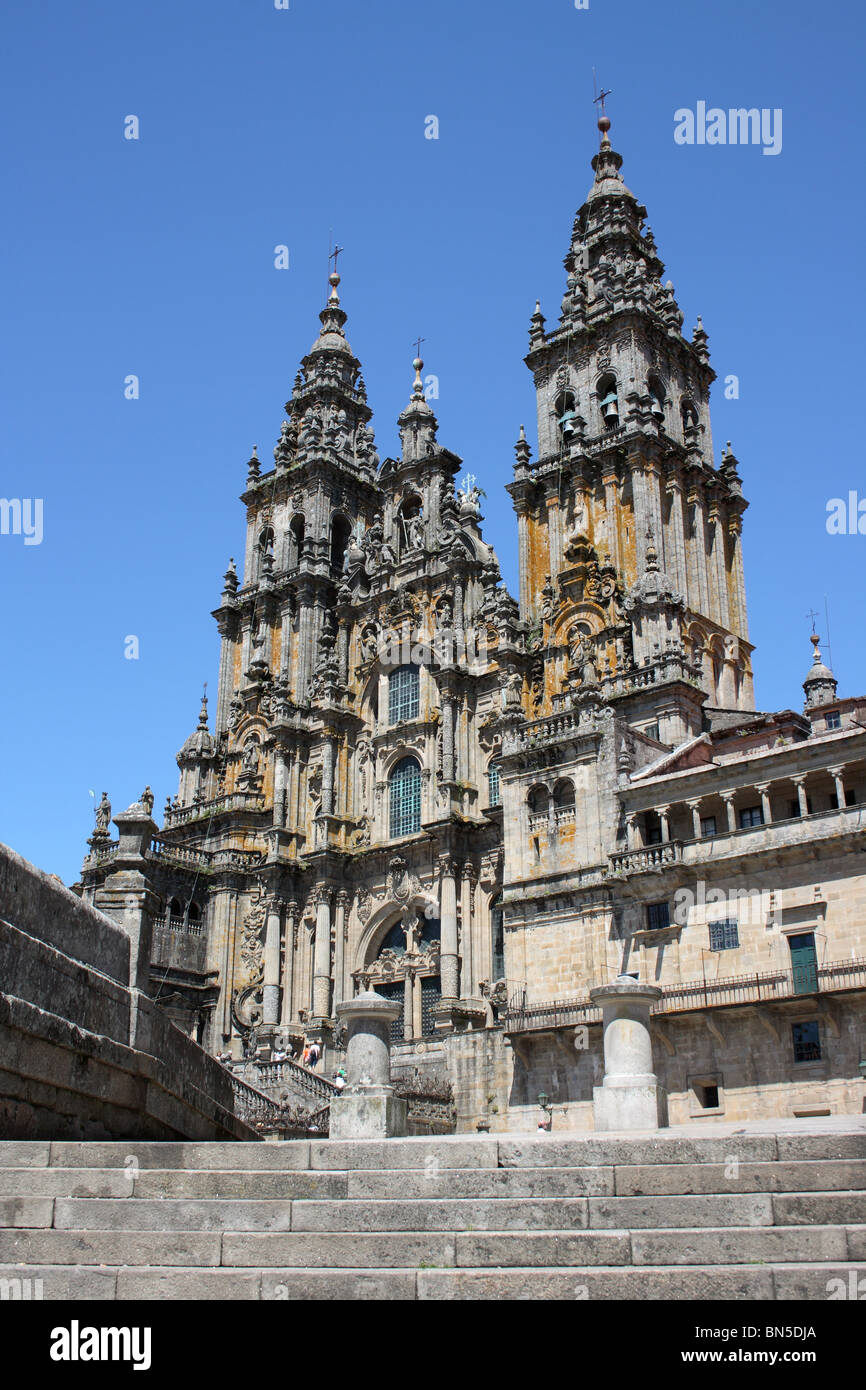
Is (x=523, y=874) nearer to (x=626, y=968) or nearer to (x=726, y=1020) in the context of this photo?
(x=626, y=968)

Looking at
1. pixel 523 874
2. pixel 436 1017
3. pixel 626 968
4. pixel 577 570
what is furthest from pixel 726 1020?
pixel 577 570

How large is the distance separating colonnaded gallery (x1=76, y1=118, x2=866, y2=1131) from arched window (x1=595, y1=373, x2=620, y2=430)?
0.16 metres

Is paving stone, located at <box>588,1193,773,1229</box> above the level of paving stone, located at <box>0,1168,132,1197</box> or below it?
below

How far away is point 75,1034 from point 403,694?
118ft

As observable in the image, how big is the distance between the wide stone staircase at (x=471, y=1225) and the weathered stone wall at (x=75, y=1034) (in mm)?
1227

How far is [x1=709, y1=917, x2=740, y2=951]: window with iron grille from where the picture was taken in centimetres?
2944

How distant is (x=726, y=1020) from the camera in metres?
28.7

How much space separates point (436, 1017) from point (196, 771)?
19.2m

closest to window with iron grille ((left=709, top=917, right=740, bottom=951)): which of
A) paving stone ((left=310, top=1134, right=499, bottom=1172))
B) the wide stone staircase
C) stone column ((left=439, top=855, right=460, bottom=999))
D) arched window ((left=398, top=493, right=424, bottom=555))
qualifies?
stone column ((left=439, top=855, right=460, bottom=999))

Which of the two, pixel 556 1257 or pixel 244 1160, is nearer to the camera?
pixel 556 1257

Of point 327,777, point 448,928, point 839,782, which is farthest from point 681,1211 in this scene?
point 327,777

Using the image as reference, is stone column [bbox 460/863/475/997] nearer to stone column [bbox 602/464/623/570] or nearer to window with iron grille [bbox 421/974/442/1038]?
window with iron grille [bbox 421/974/442/1038]

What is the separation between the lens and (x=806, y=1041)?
90.5 ft

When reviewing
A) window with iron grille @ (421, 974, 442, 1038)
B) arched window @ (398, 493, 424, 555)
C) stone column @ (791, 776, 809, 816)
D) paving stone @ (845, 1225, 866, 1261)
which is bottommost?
paving stone @ (845, 1225, 866, 1261)
